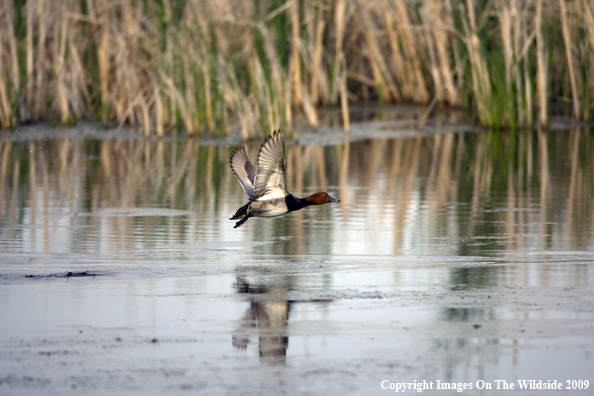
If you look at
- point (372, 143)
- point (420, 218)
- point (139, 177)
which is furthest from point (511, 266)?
point (372, 143)

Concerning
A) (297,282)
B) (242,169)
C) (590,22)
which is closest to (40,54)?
(590,22)

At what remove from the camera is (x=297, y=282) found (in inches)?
269

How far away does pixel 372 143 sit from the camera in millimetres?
16547

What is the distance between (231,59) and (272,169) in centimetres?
865

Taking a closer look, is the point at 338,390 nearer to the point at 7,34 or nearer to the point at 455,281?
the point at 455,281

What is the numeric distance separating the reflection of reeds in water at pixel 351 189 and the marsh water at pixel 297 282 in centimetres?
5

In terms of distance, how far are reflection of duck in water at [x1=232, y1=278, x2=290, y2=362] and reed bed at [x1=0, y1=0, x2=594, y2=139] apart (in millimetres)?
8716

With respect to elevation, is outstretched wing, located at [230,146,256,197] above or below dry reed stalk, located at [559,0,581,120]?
A: below

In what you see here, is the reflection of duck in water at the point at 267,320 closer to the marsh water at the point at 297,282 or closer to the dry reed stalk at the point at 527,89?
the marsh water at the point at 297,282

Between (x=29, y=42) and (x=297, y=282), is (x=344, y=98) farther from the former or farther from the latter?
(x=297, y=282)

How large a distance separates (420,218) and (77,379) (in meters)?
5.02

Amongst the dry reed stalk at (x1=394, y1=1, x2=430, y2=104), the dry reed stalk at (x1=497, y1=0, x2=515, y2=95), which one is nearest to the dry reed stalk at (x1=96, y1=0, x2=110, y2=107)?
the dry reed stalk at (x1=394, y1=1, x2=430, y2=104)

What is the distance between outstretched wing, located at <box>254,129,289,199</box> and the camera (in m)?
7.60

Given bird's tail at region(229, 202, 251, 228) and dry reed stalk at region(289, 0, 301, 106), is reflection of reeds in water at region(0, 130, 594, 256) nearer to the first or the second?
bird's tail at region(229, 202, 251, 228)
